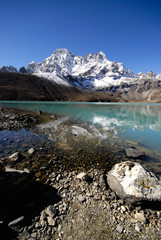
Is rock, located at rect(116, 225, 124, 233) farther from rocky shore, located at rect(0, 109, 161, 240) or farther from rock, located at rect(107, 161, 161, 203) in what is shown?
rock, located at rect(107, 161, 161, 203)

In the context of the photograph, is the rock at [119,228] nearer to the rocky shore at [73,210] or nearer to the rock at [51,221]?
the rocky shore at [73,210]

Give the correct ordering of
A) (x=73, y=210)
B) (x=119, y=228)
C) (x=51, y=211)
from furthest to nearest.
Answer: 1. (x=73, y=210)
2. (x=51, y=211)
3. (x=119, y=228)

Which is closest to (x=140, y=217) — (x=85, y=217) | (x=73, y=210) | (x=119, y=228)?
(x=119, y=228)

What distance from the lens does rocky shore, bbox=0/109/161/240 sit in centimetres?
442

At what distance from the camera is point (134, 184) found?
6.00 meters

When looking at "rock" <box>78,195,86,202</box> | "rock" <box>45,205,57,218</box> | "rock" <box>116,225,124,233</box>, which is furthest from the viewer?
"rock" <box>78,195,86,202</box>

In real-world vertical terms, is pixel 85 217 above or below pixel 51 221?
below

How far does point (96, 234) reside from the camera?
4418 millimetres

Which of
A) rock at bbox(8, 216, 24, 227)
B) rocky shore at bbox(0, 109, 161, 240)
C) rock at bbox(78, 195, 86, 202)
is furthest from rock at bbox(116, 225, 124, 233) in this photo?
rock at bbox(8, 216, 24, 227)

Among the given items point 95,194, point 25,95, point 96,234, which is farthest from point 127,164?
point 25,95

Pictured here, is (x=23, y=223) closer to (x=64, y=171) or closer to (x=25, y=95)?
(x=64, y=171)

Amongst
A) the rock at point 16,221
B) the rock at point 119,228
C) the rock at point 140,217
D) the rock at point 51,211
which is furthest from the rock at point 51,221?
the rock at point 140,217

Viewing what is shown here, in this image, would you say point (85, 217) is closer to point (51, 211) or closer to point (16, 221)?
point (51, 211)

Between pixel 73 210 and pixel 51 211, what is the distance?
1.04m
